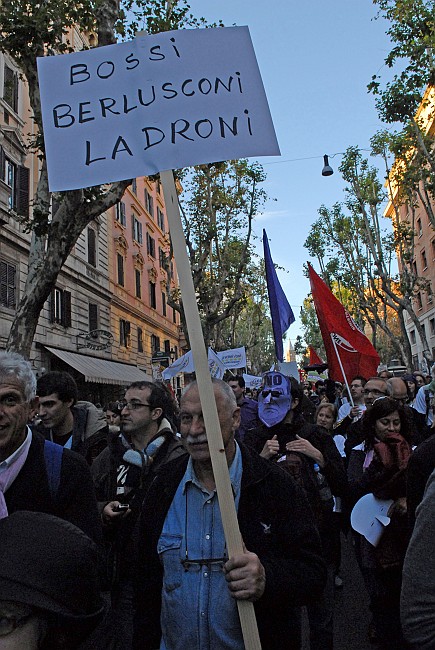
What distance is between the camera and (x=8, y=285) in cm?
1777

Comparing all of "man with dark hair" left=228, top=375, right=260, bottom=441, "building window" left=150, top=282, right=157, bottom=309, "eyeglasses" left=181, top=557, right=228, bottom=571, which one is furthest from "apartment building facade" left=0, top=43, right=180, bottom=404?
"eyeglasses" left=181, top=557, right=228, bottom=571

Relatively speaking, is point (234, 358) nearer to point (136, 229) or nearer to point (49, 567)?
point (49, 567)

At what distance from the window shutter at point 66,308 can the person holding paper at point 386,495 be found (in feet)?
63.0

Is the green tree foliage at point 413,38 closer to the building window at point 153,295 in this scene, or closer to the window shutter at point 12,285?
the window shutter at point 12,285

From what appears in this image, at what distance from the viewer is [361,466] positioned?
159 inches

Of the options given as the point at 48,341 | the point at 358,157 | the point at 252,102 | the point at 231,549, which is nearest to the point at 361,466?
the point at 231,549

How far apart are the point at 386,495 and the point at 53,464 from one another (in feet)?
6.93

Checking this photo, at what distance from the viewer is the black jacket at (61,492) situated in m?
2.14

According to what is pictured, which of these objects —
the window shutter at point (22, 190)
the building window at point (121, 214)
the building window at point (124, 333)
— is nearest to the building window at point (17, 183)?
the window shutter at point (22, 190)

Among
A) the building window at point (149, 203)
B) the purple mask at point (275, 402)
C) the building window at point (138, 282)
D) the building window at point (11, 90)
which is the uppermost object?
the building window at point (149, 203)

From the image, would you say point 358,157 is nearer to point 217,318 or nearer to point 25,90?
point 217,318

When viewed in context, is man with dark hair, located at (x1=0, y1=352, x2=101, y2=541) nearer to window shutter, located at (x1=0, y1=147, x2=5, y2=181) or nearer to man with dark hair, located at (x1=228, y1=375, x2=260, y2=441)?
man with dark hair, located at (x1=228, y1=375, x2=260, y2=441)

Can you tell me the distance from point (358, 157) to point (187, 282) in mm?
26719

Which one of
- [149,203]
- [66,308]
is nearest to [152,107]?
[66,308]
